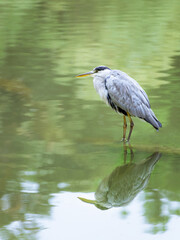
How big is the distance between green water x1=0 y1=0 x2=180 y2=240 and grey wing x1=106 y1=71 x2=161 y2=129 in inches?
16.7

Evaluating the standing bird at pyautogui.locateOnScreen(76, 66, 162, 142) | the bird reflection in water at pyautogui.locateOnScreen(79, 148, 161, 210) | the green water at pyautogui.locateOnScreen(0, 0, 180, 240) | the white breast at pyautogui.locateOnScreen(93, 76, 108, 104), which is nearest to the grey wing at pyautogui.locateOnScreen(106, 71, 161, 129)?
the standing bird at pyautogui.locateOnScreen(76, 66, 162, 142)

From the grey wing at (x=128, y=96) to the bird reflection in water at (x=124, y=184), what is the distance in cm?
66

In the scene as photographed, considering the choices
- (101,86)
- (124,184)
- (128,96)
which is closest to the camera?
(124,184)

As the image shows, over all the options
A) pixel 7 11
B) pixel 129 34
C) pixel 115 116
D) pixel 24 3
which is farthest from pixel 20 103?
pixel 24 3

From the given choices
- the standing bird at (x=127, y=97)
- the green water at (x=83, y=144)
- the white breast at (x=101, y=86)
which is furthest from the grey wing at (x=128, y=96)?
the green water at (x=83, y=144)

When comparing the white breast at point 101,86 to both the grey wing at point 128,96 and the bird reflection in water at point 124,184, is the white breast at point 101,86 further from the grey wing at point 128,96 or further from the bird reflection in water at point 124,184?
the bird reflection in water at point 124,184

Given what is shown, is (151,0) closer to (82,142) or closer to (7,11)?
(7,11)

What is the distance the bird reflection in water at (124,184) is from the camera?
5133 millimetres

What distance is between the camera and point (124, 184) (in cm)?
Answer: 556

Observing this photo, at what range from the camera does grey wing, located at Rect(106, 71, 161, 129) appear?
674cm

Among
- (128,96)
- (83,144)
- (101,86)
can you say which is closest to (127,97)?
(128,96)

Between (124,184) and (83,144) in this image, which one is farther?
(83,144)

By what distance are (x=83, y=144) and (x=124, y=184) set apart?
1407 millimetres

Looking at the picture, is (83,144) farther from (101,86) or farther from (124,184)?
(124,184)
